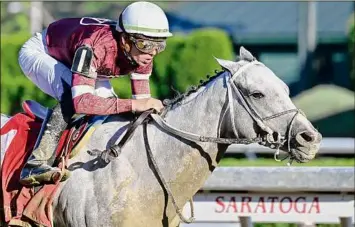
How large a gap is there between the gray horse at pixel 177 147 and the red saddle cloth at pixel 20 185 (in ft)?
0.24

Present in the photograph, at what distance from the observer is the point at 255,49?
2925cm

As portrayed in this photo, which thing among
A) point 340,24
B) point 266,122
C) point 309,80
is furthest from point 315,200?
point 340,24

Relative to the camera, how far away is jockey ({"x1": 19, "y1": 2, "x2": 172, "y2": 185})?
591 cm

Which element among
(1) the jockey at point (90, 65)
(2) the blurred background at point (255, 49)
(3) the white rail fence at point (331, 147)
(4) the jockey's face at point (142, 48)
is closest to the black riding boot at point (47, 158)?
(1) the jockey at point (90, 65)

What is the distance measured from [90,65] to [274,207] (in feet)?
8.42

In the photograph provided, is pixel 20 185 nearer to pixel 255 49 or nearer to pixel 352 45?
pixel 352 45

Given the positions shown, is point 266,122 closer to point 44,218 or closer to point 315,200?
point 44,218

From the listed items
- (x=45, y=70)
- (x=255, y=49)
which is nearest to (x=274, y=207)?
(x=45, y=70)

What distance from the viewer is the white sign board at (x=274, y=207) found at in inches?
308

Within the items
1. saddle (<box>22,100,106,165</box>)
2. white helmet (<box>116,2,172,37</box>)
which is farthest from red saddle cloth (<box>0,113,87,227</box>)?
white helmet (<box>116,2,172,37</box>)

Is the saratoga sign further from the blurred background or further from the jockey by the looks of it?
the blurred background

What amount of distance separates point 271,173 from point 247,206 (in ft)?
1.06

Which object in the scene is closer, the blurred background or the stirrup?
the stirrup

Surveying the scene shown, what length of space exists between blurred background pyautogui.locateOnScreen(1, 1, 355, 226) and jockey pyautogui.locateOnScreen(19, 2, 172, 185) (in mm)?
5062
